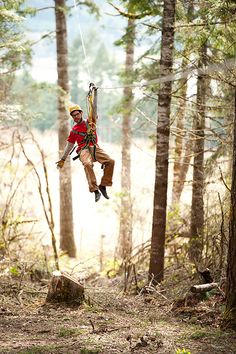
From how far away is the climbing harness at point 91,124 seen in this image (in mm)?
7761

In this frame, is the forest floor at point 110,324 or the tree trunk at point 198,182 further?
the tree trunk at point 198,182

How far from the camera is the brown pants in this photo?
821 cm

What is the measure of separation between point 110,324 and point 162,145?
12.0 feet

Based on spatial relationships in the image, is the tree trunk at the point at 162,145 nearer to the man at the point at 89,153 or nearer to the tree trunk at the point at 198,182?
the tree trunk at the point at 198,182

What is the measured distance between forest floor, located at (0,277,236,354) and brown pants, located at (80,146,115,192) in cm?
202

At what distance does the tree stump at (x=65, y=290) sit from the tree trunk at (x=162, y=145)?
1.75 m

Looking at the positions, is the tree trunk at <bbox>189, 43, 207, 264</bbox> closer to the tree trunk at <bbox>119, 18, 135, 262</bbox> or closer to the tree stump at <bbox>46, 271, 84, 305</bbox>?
the tree trunk at <bbox>119, 18, 135, 262</bbox>

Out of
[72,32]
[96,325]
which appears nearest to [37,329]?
[96,325]

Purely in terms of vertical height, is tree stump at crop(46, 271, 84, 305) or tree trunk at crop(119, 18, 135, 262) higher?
tree trunk at crop(119, 18, 135, 262)

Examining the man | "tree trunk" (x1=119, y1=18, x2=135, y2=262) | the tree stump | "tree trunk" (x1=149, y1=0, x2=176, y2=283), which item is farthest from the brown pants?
"tree trunk" (x1=119, y1=18, x2=135, y2=262)

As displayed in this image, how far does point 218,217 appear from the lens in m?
10.0

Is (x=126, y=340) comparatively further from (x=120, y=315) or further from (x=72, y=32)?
(x=72, y=32)

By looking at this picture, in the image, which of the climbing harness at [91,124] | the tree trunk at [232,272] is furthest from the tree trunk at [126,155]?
the tree trunk at [232,272]

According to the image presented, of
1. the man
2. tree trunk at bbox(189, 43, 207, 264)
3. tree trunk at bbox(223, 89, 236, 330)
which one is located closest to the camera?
tree trunk at bbox(223, 89, 236, 330)
